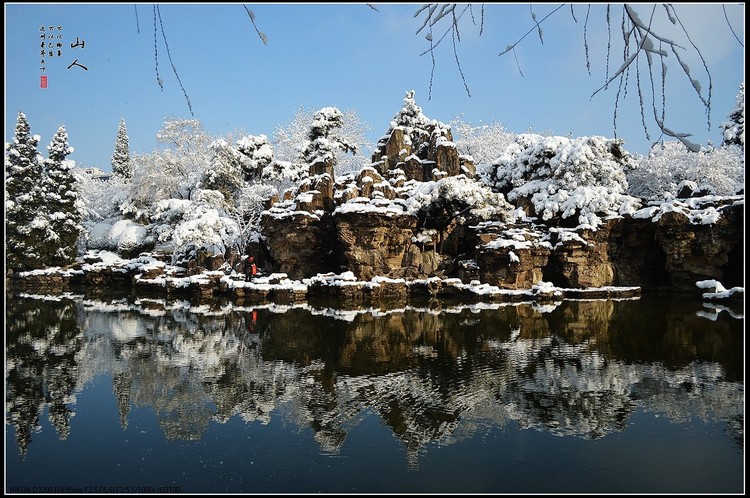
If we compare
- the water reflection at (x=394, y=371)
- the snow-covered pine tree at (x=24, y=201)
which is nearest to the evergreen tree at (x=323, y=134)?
the snow-covered pine tree at (x=24, y=201)

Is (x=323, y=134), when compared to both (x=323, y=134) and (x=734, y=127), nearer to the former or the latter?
(x=323, y=134)

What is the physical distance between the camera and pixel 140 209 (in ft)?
92.9

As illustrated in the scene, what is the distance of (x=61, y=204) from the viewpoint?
24453 mm

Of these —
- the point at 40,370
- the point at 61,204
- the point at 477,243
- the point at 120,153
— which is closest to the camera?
the point at 40,370

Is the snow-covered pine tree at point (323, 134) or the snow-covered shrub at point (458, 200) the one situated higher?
the snow-covered pine tree at point (323, 134)

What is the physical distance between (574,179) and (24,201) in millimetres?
26000

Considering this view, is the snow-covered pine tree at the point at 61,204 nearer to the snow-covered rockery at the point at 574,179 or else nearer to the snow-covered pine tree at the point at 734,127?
the snow-covered rockery at the point at 574,179

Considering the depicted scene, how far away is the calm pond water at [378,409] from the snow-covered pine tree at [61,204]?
15173 mm

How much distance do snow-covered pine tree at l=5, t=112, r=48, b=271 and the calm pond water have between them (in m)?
14.6

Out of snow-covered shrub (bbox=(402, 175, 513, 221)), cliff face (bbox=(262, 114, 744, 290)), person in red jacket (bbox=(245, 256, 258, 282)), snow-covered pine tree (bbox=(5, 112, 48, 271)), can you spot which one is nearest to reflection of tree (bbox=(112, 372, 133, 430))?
person in red jacket (bbox=(245, 256, 258, 282))

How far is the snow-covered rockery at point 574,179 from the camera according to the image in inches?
764

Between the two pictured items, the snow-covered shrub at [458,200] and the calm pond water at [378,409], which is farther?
the snow-covered shrub at [458,200]

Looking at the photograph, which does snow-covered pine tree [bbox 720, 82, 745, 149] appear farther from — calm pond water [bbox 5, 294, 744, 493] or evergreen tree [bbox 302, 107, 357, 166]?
evergreen tree [bbox 302, 107, 357, 166]

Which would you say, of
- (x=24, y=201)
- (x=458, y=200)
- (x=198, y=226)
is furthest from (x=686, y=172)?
(x=24, y=201)
